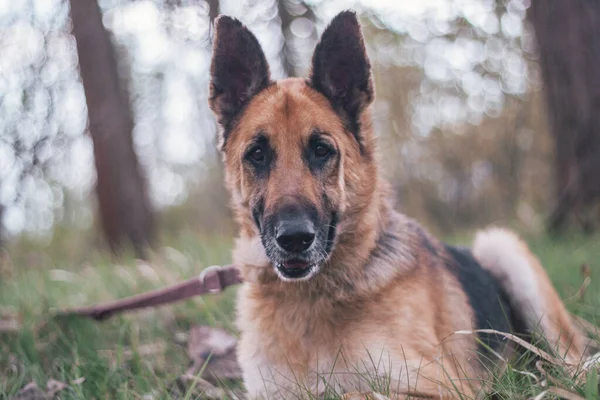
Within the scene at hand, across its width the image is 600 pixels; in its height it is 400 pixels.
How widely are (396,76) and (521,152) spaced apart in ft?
16.8

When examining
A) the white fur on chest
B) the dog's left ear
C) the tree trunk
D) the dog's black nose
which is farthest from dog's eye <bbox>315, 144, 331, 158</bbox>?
the tree trunk

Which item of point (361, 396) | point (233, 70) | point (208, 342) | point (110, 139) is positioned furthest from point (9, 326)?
point (110, 139)

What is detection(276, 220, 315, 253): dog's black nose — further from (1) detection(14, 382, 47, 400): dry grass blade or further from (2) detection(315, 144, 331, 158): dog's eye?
(1) detection(14, 382, 47, 400): dry grass blade

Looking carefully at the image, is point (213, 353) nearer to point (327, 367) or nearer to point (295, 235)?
point (327, 367)

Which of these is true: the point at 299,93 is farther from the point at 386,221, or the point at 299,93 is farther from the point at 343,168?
the point at 386,221

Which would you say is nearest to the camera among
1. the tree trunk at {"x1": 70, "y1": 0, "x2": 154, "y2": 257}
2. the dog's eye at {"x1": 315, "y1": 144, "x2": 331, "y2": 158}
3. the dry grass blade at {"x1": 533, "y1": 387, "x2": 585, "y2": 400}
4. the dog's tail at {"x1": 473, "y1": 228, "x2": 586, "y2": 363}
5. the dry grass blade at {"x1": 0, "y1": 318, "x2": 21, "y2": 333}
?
the dry grass blade at {"x1": 533, "y1": 387, "x2": 585, "y2": 400}

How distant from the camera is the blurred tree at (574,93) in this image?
679cm

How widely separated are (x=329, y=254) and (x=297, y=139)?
2.13 ft

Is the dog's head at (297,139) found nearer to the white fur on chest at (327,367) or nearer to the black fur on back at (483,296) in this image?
the white fur on chest at (327,367)

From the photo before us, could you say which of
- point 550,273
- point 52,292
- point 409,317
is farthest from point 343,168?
point 52,292

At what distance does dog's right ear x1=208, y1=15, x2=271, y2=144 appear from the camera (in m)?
2.95

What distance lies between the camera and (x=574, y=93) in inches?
274

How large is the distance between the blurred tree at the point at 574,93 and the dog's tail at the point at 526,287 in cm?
359

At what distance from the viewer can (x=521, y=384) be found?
2168 mm
